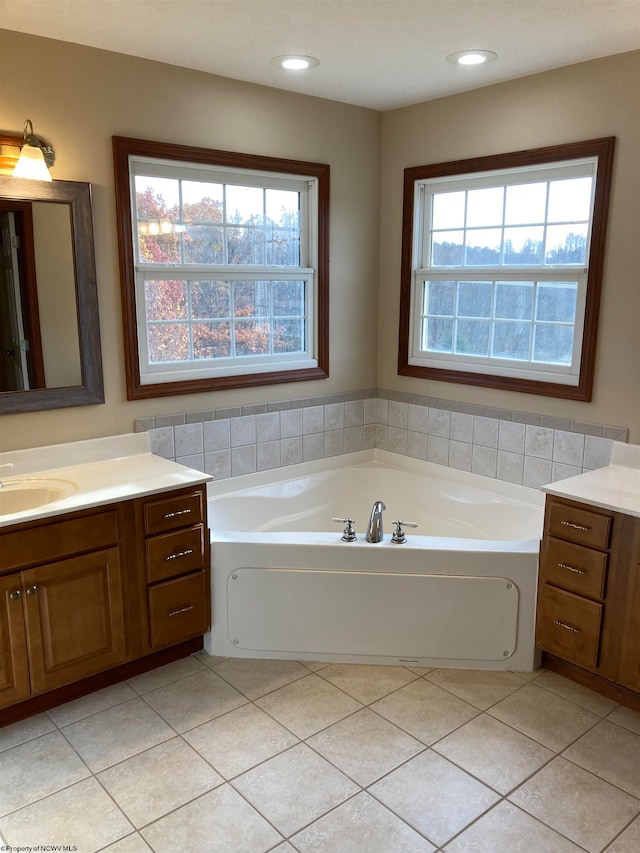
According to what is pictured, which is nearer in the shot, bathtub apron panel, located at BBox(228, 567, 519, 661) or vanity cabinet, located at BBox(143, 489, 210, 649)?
vanity cabinet, located at BBox(143, 489, 210, 649)

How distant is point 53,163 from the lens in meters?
2.71

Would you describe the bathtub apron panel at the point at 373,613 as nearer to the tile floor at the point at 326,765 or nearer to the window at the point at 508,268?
the tile floor at the point at 326,765

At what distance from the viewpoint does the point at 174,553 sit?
2.72 m

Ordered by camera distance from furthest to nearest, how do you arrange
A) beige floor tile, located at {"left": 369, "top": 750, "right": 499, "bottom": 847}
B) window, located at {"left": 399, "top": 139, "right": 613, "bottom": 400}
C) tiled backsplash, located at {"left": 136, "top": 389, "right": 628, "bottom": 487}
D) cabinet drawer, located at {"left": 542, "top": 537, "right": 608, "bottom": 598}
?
tiled backsplash, located at {"left": 136, "top": 389, "right": 628, "bottom": 487} → window, located at {"left": 399, "top": 139, "right": 613, "bottom": 400} → cabinet drawer, located at {"left": 542, "top": 537, "right": 608, "bottom": 598} → beige floor tile, located at {"left": 369, "top": 750, "right": 499, "bottom": 847}

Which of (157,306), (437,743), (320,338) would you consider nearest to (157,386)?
(157,306)

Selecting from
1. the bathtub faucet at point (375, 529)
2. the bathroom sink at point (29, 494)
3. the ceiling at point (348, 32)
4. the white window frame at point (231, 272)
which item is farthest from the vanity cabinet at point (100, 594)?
the ceiling at point (348, 32)

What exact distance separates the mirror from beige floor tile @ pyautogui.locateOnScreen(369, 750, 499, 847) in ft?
6.28

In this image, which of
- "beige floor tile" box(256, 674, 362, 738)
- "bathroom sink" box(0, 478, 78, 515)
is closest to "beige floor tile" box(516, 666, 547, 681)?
"beige floor tile" box(256, 674, 362, 738)

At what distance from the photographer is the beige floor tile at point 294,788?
2.05 m

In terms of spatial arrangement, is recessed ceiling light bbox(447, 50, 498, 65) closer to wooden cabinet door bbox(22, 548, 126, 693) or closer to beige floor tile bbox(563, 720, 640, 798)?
wooden cabinet door bbox(22, 548, 126, 693)

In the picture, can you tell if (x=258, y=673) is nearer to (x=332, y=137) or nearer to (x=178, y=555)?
(x=178, y=555)

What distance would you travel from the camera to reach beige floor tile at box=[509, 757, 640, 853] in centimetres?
199

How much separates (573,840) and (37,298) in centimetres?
264

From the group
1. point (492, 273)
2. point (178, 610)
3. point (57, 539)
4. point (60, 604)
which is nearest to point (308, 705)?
point (178, 610)
